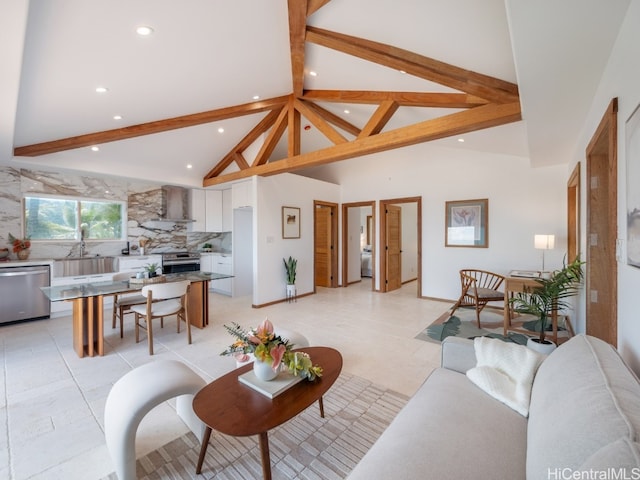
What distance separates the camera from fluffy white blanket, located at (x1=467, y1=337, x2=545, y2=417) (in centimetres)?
146

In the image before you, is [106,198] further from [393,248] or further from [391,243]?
[393,248]

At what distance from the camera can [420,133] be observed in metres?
3.39

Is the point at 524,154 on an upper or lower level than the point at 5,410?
upper

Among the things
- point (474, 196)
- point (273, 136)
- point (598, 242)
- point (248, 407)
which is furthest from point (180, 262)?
point (598, 242)

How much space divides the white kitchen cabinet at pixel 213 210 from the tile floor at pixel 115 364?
1.94 meters

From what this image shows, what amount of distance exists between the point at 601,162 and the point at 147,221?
6971 mm

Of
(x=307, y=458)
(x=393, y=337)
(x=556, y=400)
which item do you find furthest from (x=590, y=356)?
(x=393, y=337)

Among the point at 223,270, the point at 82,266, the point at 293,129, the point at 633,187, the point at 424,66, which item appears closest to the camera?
the point at 633,187

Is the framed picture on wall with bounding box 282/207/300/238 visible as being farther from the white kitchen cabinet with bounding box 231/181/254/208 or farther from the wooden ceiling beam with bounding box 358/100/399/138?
the wooden ceiling beam with bounding box 358/100/399/138

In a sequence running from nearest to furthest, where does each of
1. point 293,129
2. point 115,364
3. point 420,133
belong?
point 115,364
point 420,133
point 293,129

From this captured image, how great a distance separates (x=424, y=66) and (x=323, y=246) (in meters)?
4.88

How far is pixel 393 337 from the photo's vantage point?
143 inches

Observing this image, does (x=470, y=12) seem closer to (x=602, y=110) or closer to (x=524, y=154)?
(x=602, y=110)

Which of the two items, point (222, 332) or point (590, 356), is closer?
point (590, 356)
